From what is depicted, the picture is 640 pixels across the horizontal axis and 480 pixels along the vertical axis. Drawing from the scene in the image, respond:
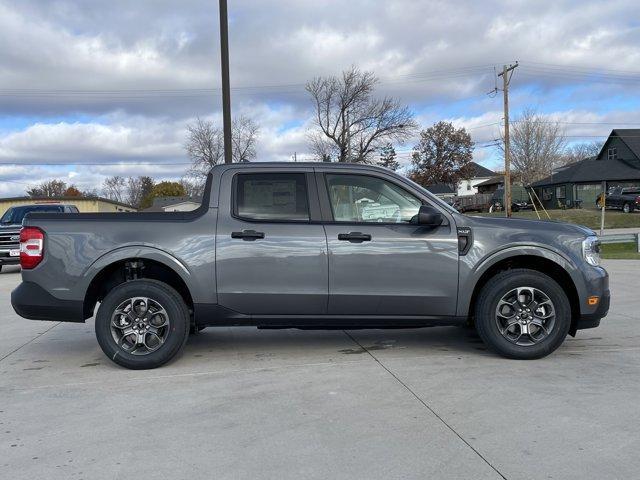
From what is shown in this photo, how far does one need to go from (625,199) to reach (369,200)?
42.2 metres

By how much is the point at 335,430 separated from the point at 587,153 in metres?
103

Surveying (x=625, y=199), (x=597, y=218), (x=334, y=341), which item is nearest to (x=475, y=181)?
(x=625, y=199)

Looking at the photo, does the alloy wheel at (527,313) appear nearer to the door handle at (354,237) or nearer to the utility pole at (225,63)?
the door handle at (354,237)

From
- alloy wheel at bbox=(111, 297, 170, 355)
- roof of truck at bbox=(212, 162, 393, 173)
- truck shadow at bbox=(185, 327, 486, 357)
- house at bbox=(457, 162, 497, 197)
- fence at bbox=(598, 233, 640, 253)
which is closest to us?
alloy wheel at bbox=(111, 297, 170, 355)

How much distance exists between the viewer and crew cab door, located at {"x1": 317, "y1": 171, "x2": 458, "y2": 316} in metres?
5.27

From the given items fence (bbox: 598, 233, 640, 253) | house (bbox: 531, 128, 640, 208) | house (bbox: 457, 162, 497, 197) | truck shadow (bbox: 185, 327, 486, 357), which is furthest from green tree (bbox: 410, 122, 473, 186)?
truck shadow (bbox: 185, 327, 486, 357)

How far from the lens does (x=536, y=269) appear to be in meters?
5.61

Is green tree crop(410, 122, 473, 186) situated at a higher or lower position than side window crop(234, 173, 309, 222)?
higher

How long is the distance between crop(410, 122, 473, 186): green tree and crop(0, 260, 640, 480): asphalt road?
8566cm

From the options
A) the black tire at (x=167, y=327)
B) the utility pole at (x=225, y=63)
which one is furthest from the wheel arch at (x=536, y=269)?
the utility pole at (x=225, y=63)

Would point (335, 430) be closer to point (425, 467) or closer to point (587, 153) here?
point (425, 467)

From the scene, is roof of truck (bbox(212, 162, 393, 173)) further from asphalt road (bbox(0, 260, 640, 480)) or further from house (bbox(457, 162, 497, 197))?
house (bbox(457, 162, 497, 197))

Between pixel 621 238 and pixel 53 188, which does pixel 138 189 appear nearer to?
pixel 53 188

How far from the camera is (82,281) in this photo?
5223mm
